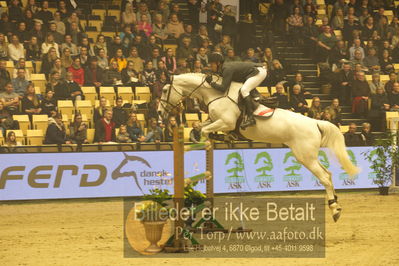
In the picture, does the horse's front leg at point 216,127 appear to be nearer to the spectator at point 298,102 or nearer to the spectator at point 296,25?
the spectator at point 298,102

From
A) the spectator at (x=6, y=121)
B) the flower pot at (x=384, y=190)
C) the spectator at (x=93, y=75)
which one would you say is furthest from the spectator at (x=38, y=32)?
the flower pot at (x=384, y=190)

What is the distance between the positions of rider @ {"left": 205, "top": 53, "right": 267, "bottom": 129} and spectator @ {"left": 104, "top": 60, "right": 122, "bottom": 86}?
24.5 feet

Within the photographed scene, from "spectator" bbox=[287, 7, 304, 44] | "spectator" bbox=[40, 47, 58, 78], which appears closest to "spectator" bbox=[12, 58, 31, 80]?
"spectator" bbox=[40, 47, 58, 78]

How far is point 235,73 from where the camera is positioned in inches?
486

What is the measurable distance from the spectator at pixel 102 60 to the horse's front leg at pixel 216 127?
797 cm

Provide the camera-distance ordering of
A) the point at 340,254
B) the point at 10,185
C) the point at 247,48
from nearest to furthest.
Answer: the point at 340,254
the point at 10,185
the point at 247,48

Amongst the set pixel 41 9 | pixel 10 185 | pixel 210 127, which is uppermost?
pixel 41 9

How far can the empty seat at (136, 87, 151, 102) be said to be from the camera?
63.6ft

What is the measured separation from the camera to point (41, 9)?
67.8 feet

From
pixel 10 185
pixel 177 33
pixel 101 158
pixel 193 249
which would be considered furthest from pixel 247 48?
pixel 193 249

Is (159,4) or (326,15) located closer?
(159,4)

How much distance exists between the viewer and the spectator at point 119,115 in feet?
59.0

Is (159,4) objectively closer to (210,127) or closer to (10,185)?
(10,185)

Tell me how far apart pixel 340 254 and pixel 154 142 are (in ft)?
25.3
